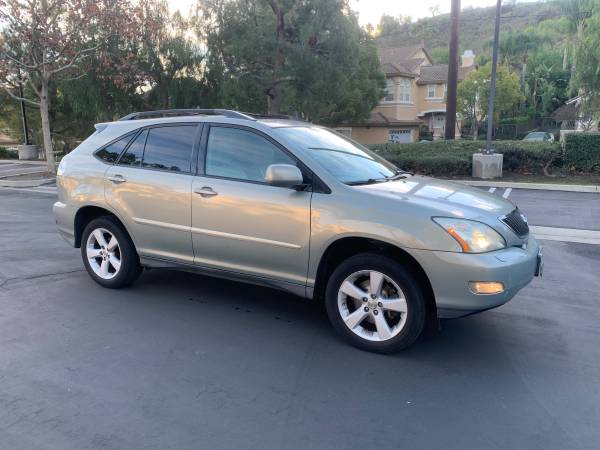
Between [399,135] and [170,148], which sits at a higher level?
[170,148]

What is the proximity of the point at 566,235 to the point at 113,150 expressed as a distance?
6857mm

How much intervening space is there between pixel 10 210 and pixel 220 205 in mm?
8116

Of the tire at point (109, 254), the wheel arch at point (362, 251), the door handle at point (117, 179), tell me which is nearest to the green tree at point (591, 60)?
the wheel arch at point (362, 251)

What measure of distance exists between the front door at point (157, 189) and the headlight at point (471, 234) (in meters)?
2.23

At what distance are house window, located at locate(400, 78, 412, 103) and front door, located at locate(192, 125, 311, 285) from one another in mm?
36488

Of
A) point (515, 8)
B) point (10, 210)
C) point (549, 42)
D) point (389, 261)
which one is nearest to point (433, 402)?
point (389, 261)

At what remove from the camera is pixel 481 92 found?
3981 centimetres

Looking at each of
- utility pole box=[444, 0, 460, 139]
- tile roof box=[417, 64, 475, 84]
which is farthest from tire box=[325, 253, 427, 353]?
tile roof box=[417, 64, 475, 84]

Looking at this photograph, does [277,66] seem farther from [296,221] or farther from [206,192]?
[296,221]

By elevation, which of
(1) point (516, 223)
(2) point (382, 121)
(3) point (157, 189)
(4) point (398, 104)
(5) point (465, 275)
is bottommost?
(5) point (465, 275)

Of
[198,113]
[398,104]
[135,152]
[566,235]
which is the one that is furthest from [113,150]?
[398,104]

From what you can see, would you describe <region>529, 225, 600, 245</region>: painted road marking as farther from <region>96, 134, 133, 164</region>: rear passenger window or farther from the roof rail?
<region>96, 134, 133, 164</region>: rear passenger window

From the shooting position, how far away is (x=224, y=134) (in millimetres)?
4625

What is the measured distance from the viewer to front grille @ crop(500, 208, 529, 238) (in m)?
3.94
